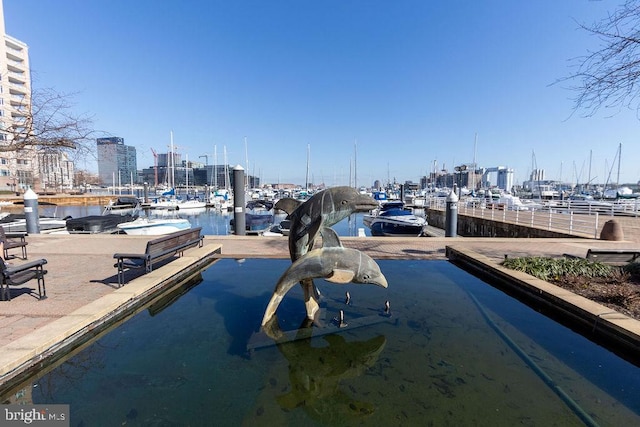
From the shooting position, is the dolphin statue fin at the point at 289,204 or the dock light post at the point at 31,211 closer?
the dolphin statue fin at the point at 289,204

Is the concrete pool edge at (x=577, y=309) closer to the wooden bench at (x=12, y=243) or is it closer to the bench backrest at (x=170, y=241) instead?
the bench backrest at (x=170, y=241)

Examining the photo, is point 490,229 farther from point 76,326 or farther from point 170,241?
point 76,326

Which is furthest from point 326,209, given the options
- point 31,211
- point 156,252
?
point 31,211

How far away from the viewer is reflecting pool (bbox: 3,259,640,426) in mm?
3512

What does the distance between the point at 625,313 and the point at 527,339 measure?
1.82 meters

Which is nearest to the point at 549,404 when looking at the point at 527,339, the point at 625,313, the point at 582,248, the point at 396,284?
the point at 527,339

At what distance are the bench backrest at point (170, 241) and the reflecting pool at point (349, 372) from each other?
1.73 metres

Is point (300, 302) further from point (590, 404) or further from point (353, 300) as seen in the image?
point (590, 404)

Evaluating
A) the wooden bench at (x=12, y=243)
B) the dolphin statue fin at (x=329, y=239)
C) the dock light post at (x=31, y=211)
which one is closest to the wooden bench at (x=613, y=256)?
the dolphin statue fin at (x=329, y=239)

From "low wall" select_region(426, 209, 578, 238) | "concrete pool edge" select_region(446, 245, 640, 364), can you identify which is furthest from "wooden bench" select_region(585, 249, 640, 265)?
"low wall" select_region(426, 209, 578, 238)

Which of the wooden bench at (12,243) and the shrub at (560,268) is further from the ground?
the wooden bench at (12,243)

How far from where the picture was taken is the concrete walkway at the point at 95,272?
4.34 metres

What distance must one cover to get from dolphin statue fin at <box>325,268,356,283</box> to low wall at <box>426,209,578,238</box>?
49.5 feet

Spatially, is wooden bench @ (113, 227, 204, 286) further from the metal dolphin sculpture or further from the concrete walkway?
the metal dolphin sculpture
